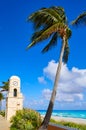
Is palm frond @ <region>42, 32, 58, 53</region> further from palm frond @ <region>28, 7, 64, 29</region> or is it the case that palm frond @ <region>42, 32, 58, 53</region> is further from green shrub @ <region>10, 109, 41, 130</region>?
green shrub @ <region>10, 109, 41, 130</region>

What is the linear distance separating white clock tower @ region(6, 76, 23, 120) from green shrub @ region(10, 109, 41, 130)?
17.4 feet

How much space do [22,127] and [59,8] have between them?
10.7 m

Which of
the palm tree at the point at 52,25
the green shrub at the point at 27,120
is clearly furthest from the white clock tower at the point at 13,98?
the palm tree at the point at 52,25

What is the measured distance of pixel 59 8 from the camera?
2047 cm

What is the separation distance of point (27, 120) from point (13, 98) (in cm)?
805

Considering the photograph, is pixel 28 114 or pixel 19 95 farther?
pixel 19 95

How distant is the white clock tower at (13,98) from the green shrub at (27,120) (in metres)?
5.30

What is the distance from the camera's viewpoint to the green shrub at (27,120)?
25.2 metres

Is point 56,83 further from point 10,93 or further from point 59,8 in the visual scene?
point 10,93

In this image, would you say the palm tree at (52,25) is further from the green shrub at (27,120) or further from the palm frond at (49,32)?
the green shrub at (27,120)

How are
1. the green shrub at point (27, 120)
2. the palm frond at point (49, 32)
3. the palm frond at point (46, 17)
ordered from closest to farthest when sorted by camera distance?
the palm frond at point (49, 32), the palm frond at point (46, 17), the green shrub at point (27, 120)

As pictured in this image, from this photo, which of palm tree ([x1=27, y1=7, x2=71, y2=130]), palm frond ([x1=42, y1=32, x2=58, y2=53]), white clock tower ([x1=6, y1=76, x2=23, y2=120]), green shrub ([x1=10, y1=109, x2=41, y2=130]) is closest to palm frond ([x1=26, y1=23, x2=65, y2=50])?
palm tree ([x1=27, y1=7, x2=71, y2=130])

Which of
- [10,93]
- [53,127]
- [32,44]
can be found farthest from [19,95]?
[32,44]

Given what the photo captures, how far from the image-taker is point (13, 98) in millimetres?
33906
